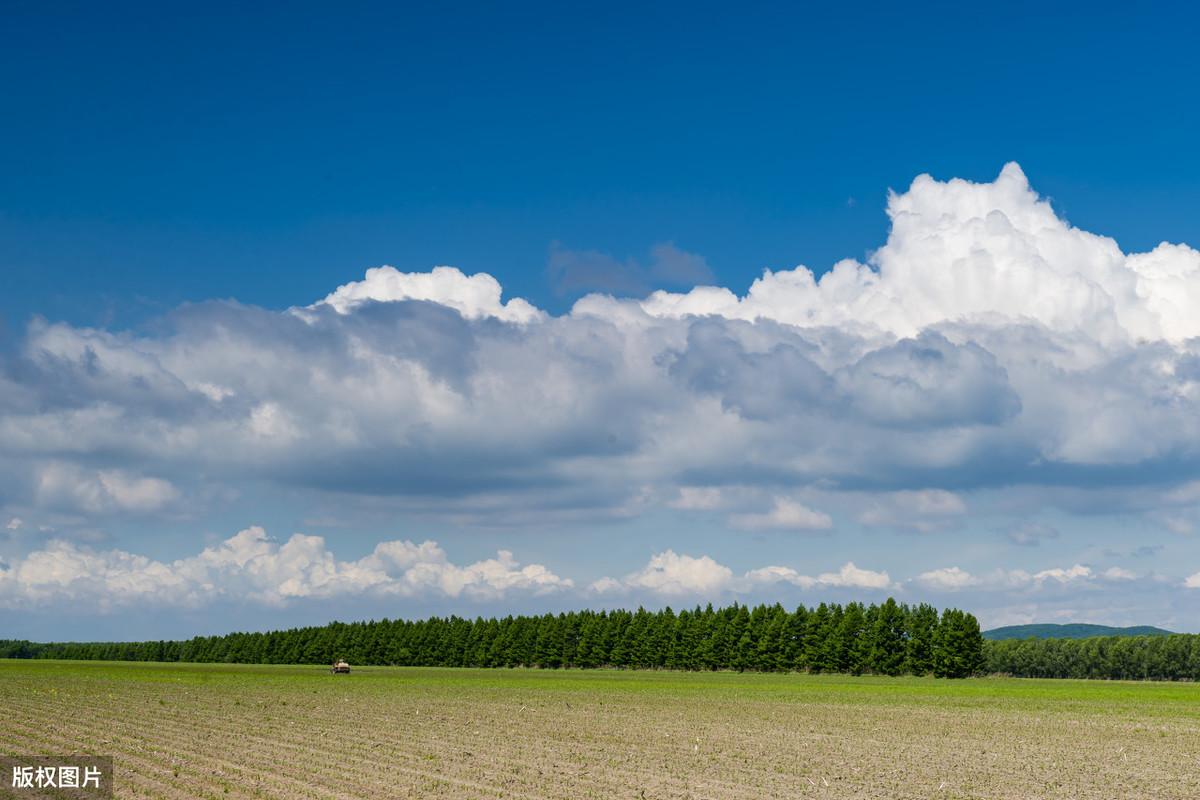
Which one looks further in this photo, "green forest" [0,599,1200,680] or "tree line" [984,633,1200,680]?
"tree line" [984,633,1200,680]

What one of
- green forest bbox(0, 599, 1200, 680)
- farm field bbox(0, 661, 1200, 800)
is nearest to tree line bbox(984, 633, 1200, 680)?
green forest bbox(0, 599, 1200, 680)

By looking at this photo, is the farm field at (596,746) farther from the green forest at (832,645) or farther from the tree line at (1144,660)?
the tree line at (1144,660)

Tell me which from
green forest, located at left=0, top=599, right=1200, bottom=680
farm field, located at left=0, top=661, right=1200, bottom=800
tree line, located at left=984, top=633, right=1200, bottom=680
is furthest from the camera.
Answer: tree line, located at left=984, top=633, right=1200, bottom=680

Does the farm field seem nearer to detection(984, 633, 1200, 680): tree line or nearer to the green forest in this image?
the green forest

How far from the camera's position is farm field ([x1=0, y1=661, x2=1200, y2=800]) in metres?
31.5

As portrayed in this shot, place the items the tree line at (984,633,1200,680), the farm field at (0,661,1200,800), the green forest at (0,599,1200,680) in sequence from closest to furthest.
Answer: the farm field at (0,661,1200,800)
the green forest at (0,599,1200,680)
the tree line at (984,633,1200,680)

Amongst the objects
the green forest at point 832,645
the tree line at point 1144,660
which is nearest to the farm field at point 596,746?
the green forest at point 832,645

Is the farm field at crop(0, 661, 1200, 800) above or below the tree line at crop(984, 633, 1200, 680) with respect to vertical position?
above

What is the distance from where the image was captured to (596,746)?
4269cm

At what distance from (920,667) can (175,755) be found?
135506mm

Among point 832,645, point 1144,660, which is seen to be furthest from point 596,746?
point 1144,660

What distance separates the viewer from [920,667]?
516 feet

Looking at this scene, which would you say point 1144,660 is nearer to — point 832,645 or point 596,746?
point 832,645

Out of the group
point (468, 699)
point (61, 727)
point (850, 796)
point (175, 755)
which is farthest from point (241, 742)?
point (468, 699)
